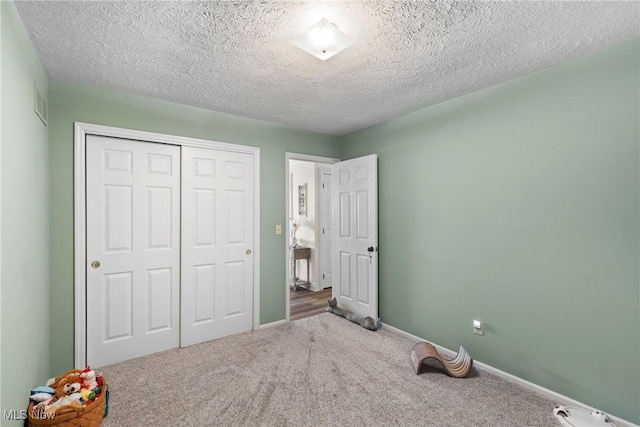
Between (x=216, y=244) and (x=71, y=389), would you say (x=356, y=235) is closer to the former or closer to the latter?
(x=216, y=244)

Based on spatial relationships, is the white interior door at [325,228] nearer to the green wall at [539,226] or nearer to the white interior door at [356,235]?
the white interior door at [356,235]

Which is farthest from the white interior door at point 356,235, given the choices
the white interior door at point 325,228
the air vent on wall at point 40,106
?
the air vent on wall at point 40,106

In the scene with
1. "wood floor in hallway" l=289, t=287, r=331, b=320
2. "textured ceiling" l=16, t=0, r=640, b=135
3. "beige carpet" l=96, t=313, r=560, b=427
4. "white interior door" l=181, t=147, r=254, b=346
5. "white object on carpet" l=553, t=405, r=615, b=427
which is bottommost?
"wood floor in hallway" l=289, t=287, r=331, b=320

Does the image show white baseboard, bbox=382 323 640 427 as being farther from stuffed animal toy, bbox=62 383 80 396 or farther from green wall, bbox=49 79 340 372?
stuffed animal toy, bbox=62 383 80 396

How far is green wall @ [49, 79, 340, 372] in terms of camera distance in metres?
2.43

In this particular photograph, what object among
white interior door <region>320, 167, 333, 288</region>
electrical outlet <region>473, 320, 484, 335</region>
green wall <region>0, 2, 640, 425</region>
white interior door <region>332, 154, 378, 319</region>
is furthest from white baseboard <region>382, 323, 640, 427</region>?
white interior door <region>320, 167, 333, 288</region>

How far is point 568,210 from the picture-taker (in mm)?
2133

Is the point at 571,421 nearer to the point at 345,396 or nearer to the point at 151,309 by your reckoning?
the point at 345,396

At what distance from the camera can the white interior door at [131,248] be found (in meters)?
2.60

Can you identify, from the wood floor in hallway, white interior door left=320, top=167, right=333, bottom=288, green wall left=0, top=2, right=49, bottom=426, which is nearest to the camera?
green wall left=0, top=2, right=49, bottom=426

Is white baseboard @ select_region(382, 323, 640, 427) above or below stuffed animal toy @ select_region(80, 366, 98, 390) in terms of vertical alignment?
below

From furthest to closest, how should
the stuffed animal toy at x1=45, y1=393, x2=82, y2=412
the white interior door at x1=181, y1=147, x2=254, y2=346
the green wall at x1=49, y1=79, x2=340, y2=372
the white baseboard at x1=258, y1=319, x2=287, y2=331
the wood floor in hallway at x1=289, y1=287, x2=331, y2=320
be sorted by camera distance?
the wood floor in hallway at x1=289, y1=287, x2=331, y2=320, the white baseboard at x1=258, y1=319, x2=287, y2=331, the white interior door at x1=181, y1=147, x2=254, y2=346, the green wall at x1=49, y1=79, x2=340, y2=372, the stuffed animal toy at x1=45, y1=393, x2=82, y2=412

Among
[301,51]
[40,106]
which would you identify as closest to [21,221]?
[40,106]

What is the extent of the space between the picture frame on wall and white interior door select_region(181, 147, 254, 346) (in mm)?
2254
